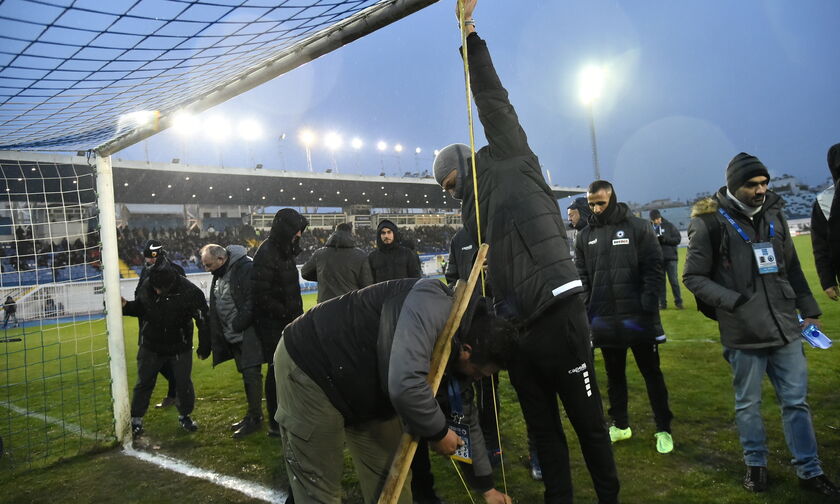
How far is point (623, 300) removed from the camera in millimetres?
3666

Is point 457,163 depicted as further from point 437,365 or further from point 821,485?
point 821,485

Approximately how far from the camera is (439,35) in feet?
620

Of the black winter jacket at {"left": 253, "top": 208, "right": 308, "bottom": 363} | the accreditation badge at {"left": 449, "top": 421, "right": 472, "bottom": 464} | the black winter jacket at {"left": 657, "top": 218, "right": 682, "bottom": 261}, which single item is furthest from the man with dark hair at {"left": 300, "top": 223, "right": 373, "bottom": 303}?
the black winter jacket at {"left": 657, "top": 218, "right": 682, "bottom": 261}

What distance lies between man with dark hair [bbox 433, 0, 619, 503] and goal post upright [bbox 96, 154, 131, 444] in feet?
12.1

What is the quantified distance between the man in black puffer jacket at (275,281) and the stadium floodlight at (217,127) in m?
28.7

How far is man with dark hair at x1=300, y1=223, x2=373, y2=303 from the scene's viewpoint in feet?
15.1

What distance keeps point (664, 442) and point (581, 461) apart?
592 millimetres

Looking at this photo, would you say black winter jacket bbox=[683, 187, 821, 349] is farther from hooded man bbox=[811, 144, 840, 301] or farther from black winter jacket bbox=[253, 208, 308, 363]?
black winter jacket bbox=[253, 208, 308, 363]

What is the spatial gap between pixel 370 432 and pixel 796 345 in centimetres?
251

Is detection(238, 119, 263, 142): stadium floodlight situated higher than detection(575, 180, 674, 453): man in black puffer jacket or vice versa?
detection(238, 119, 263, 142): stadium floodlight

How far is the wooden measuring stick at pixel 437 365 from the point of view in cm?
185

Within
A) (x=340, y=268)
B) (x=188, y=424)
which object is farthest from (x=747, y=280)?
(x=188, y=424)

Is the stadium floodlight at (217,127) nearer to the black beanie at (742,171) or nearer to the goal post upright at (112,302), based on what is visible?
the goal post upright at (112,302)

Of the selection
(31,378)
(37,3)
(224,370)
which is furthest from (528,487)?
(31,378)
